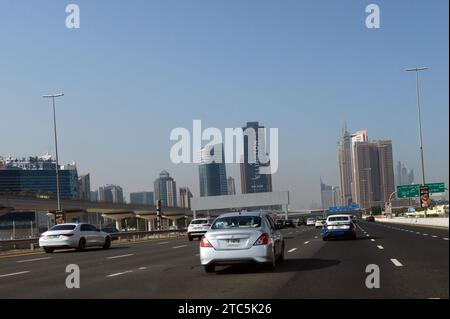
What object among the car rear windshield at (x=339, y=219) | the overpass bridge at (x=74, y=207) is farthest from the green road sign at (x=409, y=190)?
the car rear windshield at (x=339, y=219)

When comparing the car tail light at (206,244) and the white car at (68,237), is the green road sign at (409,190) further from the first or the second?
the car tail light at (206,244)

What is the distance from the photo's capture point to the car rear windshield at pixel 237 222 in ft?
53.8

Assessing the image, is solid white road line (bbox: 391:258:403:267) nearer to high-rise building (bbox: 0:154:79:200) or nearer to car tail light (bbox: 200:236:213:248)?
car tail light (bbox: 200:236:213:248)

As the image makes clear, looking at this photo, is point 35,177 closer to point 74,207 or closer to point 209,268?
point 74,207

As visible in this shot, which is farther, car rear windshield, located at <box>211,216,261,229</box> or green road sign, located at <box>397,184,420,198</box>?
green road sign, located at <box>397,184,420,198</box>

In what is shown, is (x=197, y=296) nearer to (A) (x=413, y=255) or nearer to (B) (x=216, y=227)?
(B) (x=216, y=227)

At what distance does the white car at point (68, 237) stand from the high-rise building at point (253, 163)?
45.5 m

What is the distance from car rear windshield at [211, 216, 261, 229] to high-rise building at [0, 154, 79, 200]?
133 m

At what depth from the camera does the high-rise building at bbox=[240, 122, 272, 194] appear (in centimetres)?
8171

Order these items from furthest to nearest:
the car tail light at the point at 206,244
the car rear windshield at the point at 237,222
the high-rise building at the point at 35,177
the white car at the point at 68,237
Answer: the high-rise building at the point at 35,177 < the white car at the point at 68,237 < the car rear windshield at the point at 237,222 < the car tail light at the point at 206,244

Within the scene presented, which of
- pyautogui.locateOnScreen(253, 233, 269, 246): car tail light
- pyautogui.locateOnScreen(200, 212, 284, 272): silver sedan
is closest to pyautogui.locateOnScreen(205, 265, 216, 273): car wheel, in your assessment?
pyautogui.locateOnScreen(200, 212, 284, 272): silver sedan

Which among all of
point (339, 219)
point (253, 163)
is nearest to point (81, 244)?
point (339, 219)

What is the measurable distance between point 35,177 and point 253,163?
7328 cm
